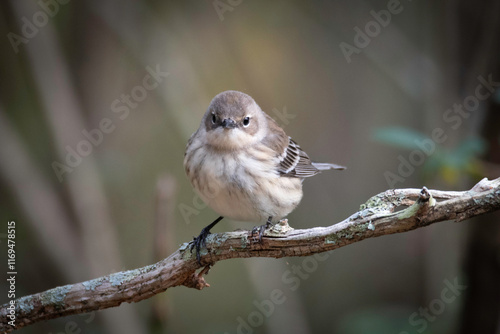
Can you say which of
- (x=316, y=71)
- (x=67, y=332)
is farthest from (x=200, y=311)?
(x=316, y=71)

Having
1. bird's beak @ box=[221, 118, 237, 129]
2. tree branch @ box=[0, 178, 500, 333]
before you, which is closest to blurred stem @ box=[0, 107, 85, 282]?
tree branch @ box=[0, 178, 500, 333]

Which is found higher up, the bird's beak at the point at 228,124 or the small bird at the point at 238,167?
the bird's beak at the point at 228,124

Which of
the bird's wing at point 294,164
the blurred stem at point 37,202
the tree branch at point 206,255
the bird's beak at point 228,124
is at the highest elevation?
the blurred stem at point 37,202

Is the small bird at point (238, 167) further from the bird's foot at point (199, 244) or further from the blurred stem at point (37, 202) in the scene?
the blurred stem at point (37, 202)

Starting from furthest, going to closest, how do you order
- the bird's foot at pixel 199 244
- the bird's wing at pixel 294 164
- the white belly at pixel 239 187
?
the bird's wing at pixel 294 164
the white belly at pixel 239 187
the bird's foot at pixel 199 244

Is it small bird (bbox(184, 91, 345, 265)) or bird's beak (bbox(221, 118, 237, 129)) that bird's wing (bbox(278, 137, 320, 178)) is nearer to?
small bird (bbox(184, 91, 345, 265))

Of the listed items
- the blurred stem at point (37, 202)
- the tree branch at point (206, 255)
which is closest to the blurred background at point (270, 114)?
the blurred stem at point (37, 202)
